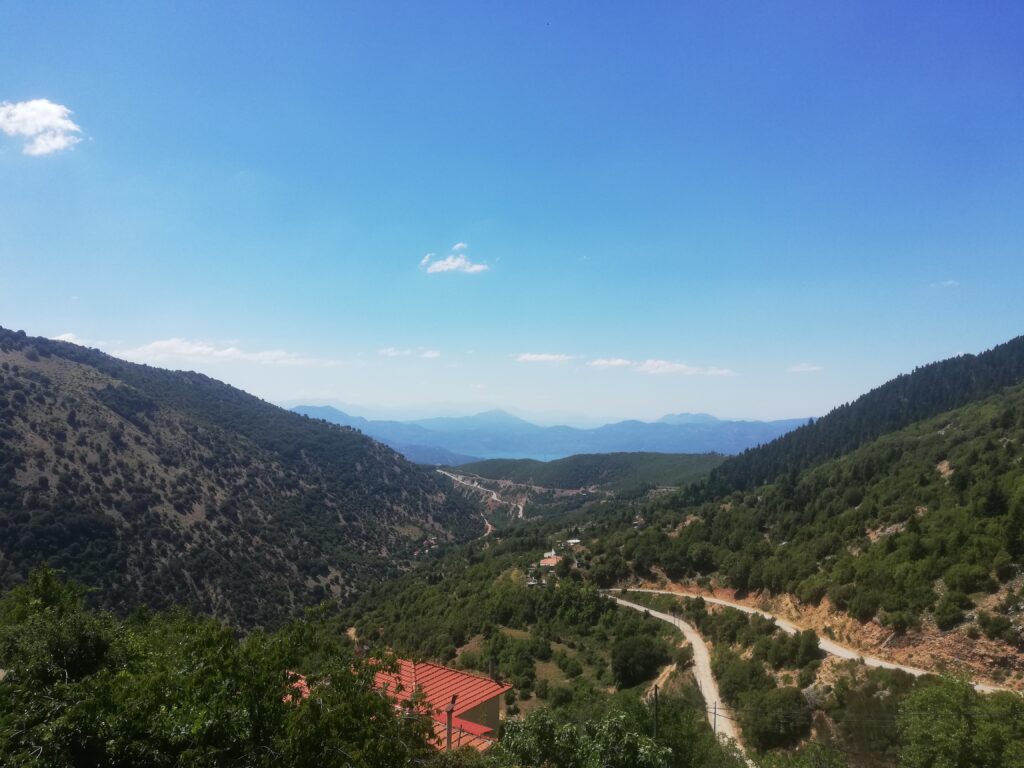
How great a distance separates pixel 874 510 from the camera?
41.2 meters

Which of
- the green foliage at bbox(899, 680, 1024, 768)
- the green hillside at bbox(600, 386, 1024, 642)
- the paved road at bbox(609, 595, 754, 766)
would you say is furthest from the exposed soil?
the paved road at bbox(609, 595, 754, 766)

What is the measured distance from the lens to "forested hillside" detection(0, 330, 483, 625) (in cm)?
5053

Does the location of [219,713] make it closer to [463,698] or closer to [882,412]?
[463,698]

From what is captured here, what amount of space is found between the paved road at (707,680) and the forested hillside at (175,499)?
4071 cm

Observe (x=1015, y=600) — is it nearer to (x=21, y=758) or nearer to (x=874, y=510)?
(x=874, y=510)

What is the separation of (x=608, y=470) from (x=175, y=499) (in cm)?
12067

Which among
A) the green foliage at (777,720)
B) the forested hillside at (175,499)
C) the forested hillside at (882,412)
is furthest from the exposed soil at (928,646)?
the forested hillside at (175,499)

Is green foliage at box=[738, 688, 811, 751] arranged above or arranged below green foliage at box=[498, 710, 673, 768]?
below

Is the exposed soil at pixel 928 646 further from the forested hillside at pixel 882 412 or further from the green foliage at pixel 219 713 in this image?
the forested hillside at pixel 882 412

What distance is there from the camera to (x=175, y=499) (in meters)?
63.7

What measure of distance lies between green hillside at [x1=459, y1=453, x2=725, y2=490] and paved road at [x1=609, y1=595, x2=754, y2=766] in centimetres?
8816

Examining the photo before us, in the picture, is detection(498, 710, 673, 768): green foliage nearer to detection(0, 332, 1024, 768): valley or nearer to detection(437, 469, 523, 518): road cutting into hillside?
detection(0, 332, 1024, 768): valley

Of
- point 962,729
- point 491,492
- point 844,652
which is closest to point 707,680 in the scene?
point 844,652

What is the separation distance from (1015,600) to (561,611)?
2967cm
